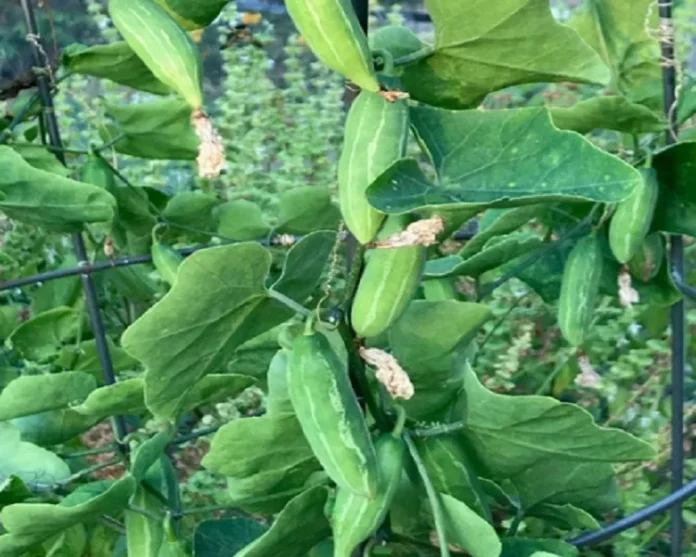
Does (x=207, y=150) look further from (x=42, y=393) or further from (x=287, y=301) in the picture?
(x=42, y=393)

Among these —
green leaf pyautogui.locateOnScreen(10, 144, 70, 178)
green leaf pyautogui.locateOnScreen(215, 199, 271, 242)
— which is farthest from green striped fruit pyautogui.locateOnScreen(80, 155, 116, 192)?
green leaf pyautogui.locateOnScreen(215, 199, 271, 242)

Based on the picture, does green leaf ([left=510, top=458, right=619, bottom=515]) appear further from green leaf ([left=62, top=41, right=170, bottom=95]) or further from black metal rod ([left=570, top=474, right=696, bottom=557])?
green leaf ([left=62, top=41, right=170, bottom=95])

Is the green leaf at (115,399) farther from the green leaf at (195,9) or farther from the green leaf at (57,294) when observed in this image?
the green leaf at (57,294)

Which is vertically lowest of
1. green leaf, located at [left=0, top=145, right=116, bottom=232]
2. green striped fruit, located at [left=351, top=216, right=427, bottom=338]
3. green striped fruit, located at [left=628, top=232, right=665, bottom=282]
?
green striped fruit, located at [left=628, top=232, right=665, bottom=282]

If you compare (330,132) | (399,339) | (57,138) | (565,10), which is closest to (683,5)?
(565,10)

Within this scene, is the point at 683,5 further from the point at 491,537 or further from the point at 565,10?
the point at 491,537

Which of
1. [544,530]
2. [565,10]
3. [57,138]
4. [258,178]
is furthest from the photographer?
[565,10]
